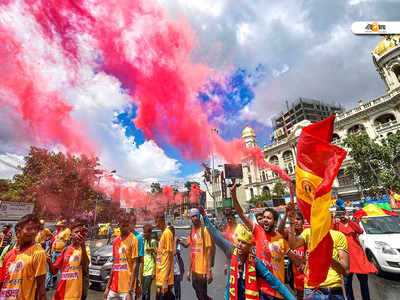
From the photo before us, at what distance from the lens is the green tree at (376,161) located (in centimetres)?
1953

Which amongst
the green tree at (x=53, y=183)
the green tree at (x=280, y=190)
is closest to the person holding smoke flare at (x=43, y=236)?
the green tree at (x=53, y=183)

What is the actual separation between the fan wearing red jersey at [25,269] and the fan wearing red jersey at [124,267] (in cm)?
106

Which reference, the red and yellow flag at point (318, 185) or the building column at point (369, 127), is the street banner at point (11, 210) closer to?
the red and yellow flag at point (318, 185)

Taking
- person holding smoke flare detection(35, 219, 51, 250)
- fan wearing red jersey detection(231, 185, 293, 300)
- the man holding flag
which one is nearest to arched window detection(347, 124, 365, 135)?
the man holding flag

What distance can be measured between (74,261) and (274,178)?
49945 millimetres

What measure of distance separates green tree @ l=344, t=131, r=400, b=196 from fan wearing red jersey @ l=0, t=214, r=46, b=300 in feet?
83.7

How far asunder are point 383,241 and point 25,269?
318 inches

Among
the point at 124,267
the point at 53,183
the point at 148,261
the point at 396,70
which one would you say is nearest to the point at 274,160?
the point at 396,70

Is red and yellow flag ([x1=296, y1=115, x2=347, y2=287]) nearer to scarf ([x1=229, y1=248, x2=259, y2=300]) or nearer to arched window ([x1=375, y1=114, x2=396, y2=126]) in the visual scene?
scarf ([x1=229, y1=248, x2=259, y2=300])

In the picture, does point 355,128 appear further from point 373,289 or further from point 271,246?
point 271,246

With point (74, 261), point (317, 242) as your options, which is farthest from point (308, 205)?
point (74, 261)

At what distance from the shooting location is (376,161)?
68.9 ft

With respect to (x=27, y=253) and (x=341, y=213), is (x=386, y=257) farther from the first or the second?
(x=27, y=253)

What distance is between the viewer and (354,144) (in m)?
21.1
